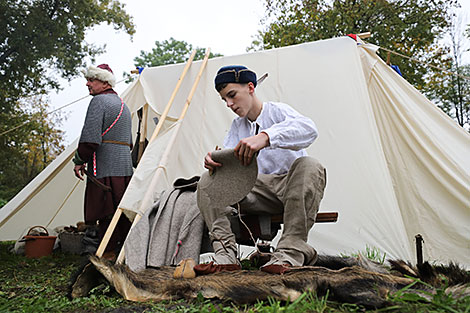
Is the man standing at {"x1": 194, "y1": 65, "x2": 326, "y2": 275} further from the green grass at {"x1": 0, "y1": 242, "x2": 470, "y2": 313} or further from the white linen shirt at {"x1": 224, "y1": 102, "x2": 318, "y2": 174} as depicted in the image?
the green grass at {"x1": 0, "y1": 242, "x2": 470, "y2": 313}

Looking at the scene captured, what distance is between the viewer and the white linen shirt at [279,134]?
69.9 inches

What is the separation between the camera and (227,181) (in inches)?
70.6

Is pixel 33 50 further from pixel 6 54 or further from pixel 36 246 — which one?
pixel 36 246

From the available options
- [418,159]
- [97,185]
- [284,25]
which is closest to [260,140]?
[97,185]

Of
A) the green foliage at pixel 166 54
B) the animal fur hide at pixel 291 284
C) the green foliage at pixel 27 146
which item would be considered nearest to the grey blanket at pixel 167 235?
the animal fur hide at pixel 291 284

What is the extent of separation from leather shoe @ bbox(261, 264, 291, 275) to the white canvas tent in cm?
110

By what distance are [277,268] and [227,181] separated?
435 millimetres

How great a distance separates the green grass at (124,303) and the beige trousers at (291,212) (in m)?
0.47

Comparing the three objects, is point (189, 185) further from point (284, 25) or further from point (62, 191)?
point (284, 25)

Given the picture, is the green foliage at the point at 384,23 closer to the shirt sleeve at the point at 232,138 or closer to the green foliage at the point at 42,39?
the green foliage at the point at 42,39

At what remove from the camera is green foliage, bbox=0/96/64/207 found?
345 inches

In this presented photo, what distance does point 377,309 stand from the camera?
1048mm

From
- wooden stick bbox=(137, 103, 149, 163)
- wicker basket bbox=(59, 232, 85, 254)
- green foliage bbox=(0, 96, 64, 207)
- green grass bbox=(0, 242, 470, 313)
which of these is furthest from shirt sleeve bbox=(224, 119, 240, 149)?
green foliage bbox=(0, 96, 64, 207)

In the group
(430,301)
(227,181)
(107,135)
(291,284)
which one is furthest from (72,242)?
(430,301)
